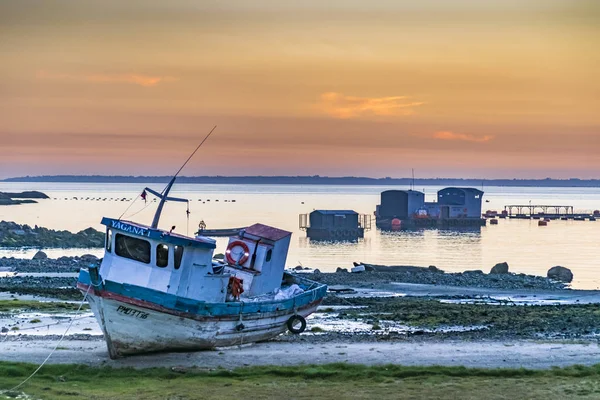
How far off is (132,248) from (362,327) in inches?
Result: 369

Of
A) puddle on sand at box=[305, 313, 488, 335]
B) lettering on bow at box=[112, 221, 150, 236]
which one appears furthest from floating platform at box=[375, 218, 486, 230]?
lettering on bow at box=[112, 221, 150, 236]

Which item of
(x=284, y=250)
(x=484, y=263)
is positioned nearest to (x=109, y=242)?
(x=284, y=250)

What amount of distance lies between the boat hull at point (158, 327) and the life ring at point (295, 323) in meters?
1.73

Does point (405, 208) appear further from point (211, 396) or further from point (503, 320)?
point (211, 396)

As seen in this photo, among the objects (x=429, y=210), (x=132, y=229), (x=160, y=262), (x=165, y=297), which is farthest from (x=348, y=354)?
(x=429, y=210)

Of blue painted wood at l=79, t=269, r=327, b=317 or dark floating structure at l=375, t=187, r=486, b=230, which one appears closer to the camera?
blue painted wood at l=79, t=269, r=327, b=317


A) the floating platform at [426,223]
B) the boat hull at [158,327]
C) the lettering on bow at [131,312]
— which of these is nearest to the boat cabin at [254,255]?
the boat hull at [158,327]

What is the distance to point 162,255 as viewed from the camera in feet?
84.6

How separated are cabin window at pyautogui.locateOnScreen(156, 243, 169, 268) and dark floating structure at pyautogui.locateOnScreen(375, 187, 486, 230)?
116 meters

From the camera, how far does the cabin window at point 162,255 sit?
84.3ft

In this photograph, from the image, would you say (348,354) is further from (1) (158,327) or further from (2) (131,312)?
(2) (131,312)

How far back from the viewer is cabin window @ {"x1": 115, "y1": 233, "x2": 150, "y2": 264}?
2569 cm

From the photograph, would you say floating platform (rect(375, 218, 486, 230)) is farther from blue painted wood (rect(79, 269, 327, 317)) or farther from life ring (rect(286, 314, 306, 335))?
blue painted wood (rect(79, 269, 327, 317))

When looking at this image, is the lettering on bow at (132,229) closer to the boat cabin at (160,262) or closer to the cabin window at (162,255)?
the boat cabin at (160,262)
